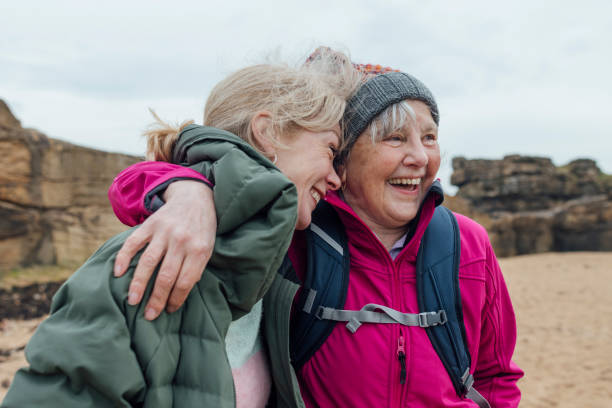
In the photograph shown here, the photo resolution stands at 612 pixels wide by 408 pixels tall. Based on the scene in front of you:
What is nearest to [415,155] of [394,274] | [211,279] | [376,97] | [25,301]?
[376,97]

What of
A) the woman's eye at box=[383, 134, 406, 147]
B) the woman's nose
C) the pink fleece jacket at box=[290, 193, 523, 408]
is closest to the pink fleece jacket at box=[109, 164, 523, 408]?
the pink fleece jacket at box=[290, 193, 523, 408]

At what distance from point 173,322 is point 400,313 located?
901mm

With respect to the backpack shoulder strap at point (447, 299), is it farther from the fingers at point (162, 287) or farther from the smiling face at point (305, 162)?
the fingers at point (162, 287)

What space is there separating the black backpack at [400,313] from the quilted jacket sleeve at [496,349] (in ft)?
0.41

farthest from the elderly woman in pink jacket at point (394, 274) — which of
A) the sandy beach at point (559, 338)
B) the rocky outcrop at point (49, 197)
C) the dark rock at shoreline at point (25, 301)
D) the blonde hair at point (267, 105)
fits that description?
the rocky outcrop at point (49, 197)

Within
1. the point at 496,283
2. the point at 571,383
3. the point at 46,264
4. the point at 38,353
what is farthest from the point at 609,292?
the point at 38,353

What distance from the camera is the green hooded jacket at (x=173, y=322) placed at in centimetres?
91

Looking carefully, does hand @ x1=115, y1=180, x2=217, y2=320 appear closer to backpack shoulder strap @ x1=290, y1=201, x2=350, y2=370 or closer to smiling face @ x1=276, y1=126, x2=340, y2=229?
smiling face @ x1=276, y1=126, x2=340, y2=229

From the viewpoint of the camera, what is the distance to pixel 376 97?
1835mm

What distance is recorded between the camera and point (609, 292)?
11633 mm

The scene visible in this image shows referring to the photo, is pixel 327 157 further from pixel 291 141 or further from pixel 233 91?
pixel 233 91

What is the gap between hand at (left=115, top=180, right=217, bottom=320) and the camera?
39.9 inches

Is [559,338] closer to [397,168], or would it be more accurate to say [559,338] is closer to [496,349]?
[496,349]

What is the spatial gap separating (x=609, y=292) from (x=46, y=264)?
12.8 metres
